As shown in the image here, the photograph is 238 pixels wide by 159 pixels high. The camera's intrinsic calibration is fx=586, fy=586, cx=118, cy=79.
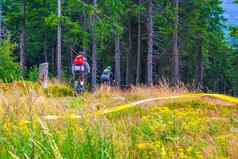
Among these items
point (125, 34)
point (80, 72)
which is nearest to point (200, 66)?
point (125, 34)

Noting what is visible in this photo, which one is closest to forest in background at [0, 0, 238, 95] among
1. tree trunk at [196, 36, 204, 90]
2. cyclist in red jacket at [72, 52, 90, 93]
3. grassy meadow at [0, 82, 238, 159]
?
tree trunk at [196, 36, 204, 90]

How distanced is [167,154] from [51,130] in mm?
1033

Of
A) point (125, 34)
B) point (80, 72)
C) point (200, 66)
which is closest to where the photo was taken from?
point (80, 72)

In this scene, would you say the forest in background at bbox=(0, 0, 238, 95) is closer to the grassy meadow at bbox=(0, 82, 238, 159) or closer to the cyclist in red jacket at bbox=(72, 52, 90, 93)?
the cyclist in red jacket at bbox=(72, 52, 90, 93)

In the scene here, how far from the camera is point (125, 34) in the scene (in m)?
46.7

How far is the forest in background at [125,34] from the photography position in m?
33.9

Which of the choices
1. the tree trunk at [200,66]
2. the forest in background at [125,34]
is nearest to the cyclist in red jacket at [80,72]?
the forest in background at [125,34]

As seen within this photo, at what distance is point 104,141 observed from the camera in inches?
142

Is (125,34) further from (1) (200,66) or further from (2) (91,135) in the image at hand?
(2) (91,135)

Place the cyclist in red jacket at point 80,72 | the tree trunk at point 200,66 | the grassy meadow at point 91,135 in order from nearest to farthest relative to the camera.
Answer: the grassy meadow at point 91,135 < the cyclist in red jacket at point 80,72 < the tree trunk at point 200,66

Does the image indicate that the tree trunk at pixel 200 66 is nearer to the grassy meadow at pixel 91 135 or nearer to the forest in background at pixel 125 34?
the forest in background at pixel 125 34

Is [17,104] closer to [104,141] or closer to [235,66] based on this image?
[104,141]

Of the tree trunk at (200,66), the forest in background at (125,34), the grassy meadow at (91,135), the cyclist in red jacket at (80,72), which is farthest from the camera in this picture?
the tree trunk at (200,66)

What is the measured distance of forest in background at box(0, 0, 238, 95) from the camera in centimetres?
3391
